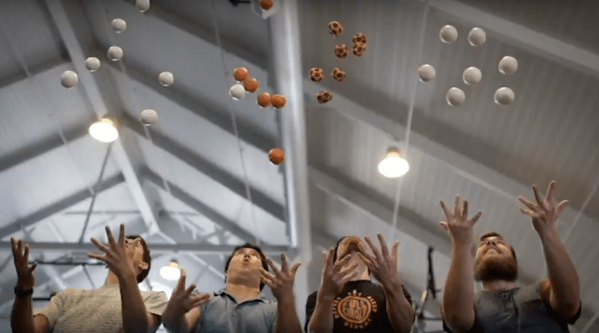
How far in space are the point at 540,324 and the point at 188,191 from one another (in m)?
7.46

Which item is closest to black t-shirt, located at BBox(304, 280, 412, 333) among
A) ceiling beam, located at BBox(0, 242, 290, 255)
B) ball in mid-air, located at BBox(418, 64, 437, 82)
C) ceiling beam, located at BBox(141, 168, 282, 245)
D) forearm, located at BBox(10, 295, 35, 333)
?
forearm, located at BBox(10, 295, 35, 333)

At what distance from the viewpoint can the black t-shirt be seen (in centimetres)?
246

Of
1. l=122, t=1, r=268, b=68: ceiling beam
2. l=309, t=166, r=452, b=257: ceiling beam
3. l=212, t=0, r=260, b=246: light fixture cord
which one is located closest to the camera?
l=212, t=0, r=260, b=246: light fixture cord

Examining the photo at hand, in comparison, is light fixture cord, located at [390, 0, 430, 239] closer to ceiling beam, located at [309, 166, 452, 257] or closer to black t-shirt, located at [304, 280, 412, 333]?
ceiling beam, located at [309, 166, 452, 257]

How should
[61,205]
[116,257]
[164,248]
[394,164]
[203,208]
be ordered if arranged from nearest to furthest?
[116,257], [394,164], [164,248], [61,205], [203,208]

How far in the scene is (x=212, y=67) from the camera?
609 centimetres

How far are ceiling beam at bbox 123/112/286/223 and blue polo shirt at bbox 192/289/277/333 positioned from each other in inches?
209

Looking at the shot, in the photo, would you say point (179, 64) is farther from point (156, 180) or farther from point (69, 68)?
point (156, 180)

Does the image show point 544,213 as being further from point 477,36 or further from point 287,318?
point 477,36

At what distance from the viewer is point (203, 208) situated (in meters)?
9.47

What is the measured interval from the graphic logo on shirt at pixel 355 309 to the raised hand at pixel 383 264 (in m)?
0.19

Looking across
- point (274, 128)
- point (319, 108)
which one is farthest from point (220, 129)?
point (319, 108)

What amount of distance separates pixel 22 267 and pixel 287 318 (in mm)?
1163

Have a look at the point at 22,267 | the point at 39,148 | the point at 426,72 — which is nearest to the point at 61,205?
the point at 39,148
